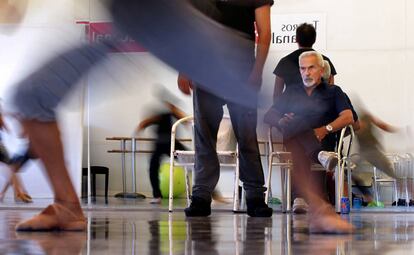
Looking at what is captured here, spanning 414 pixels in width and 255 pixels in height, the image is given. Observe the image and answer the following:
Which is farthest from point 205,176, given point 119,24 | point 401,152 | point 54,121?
point 401,152

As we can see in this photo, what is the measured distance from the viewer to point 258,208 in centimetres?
430

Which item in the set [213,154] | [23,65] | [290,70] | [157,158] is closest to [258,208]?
[213,154]

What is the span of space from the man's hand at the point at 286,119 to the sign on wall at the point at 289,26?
5.75m

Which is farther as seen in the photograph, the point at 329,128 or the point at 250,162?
the point at 250,162

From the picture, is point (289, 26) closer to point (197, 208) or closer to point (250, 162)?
point (250, 162)

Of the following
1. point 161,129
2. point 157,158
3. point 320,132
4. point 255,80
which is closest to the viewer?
point 255,80

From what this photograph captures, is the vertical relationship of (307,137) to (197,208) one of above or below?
above

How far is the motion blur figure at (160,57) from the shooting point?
1.92 meters

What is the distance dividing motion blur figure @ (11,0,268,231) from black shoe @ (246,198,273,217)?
183cm

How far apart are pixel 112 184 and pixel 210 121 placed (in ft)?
17.6

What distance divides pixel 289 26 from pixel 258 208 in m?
4.33

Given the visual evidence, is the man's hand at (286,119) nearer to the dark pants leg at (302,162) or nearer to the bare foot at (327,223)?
the dark pants leg at (302,162)

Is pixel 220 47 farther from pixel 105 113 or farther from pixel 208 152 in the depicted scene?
pixel 105 113

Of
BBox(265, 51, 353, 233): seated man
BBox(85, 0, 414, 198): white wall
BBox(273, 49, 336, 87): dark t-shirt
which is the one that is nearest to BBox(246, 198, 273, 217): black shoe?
BBox(273, 49, 336, 87): dark t-shirt
